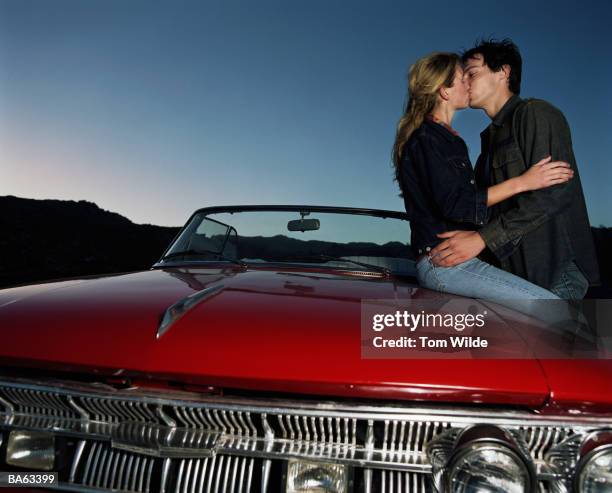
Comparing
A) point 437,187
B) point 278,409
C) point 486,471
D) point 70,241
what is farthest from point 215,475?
point 70,241

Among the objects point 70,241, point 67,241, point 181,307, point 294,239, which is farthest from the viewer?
point 70,241

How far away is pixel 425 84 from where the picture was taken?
7.91 feet

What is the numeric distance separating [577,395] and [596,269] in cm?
137

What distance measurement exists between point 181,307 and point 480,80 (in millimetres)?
1987

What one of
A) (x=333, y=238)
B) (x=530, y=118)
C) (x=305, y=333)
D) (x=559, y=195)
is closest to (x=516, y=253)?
(x=559, y=195)

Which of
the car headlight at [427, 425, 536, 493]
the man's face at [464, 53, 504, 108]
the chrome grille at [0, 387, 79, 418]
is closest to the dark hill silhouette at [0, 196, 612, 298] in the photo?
the man's face at [464, 53, 504, 108]

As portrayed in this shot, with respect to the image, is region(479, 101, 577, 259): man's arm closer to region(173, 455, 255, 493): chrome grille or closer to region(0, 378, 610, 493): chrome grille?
region(0, 378, 610, 493): chrome grille

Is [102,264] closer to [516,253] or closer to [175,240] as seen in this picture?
[175,240]

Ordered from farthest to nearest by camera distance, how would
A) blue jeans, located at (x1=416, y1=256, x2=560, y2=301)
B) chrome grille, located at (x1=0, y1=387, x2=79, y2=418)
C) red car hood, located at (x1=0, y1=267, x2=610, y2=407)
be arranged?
blue jeans, located at (x1=416, y1=256, x2=560, y2=301)
chrome grille, located at (x1=0, y1=387, x2=79, y2=418)
red car hood, located at (x1=0, y1=267, x2=610, y2=407)

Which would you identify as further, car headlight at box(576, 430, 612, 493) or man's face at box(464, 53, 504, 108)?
man's face at box(464, 53, 504, 108)

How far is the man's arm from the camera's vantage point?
7.38 feet

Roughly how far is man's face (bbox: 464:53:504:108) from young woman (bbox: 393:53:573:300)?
0.19 m

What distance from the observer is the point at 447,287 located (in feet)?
7.32

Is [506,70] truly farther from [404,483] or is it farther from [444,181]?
[404,483]
